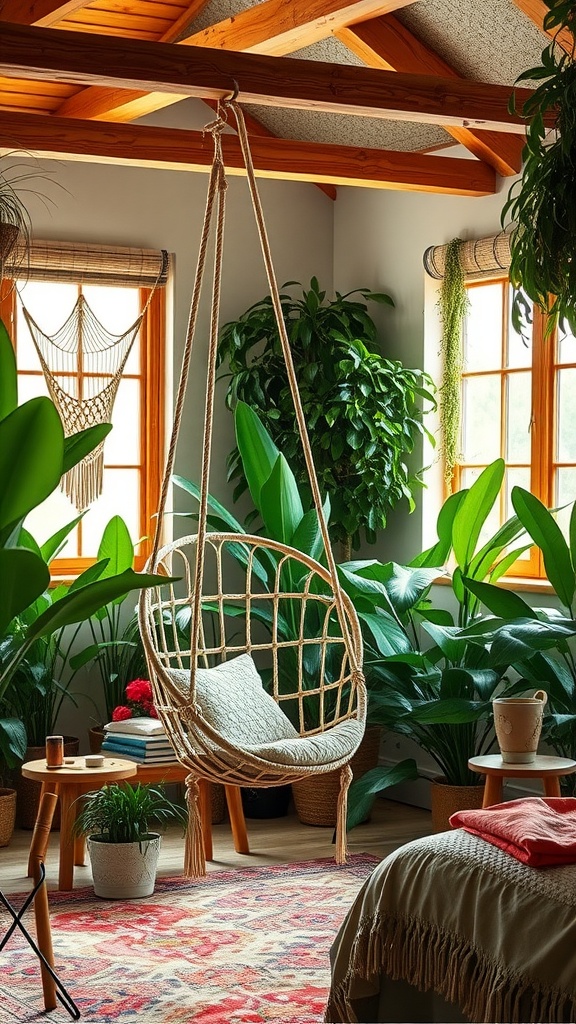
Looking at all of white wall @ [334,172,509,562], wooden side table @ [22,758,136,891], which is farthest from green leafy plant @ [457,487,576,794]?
wooden side table @ [22,758,136,891]

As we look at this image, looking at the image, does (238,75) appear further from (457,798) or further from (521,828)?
(457,798)

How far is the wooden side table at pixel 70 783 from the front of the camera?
429 cm

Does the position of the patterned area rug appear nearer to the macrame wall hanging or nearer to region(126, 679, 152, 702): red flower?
region(126, 679, 152, 702): red flower

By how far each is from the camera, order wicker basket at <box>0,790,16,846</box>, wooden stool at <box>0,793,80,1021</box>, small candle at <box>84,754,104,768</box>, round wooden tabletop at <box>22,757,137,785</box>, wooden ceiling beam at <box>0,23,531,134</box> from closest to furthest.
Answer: wooden ceiling beam at <box>0,23,531,134</box> → wooden stool at <box>0,793,80,1021</box> → round wooden tabletop at <box>22,757,137,785</box> → small candle at <box>84,754,104,768</box> → wicker basket at <box>0,790,16,846</box>

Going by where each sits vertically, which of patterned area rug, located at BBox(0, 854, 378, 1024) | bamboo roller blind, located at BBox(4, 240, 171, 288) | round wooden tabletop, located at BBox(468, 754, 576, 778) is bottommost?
patterned area rug, located at BBox(0, 854, 378, 1024)

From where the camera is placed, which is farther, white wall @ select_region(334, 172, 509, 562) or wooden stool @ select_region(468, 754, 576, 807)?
white wall @ select_region(334, 172, 509, 562)

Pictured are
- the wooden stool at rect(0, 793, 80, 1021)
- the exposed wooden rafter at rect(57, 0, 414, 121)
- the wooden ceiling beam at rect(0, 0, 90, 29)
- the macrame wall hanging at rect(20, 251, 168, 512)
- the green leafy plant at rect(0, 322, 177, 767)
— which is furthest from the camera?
the macrame wall hanging at rect(20, 251, 168, 512)

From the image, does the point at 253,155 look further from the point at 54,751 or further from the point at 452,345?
the point at 54,751

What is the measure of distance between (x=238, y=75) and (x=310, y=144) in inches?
79.1

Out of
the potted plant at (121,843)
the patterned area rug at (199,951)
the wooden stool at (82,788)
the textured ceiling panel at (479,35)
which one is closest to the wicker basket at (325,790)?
the wooden stool at (82,788)

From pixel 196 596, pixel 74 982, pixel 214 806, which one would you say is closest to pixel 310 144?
pixel 196 596

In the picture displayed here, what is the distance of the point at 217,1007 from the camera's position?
3518 millimetres

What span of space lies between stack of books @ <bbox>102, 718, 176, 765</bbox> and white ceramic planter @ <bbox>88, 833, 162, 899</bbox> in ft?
1.74

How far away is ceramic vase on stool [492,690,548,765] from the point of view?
385cm
